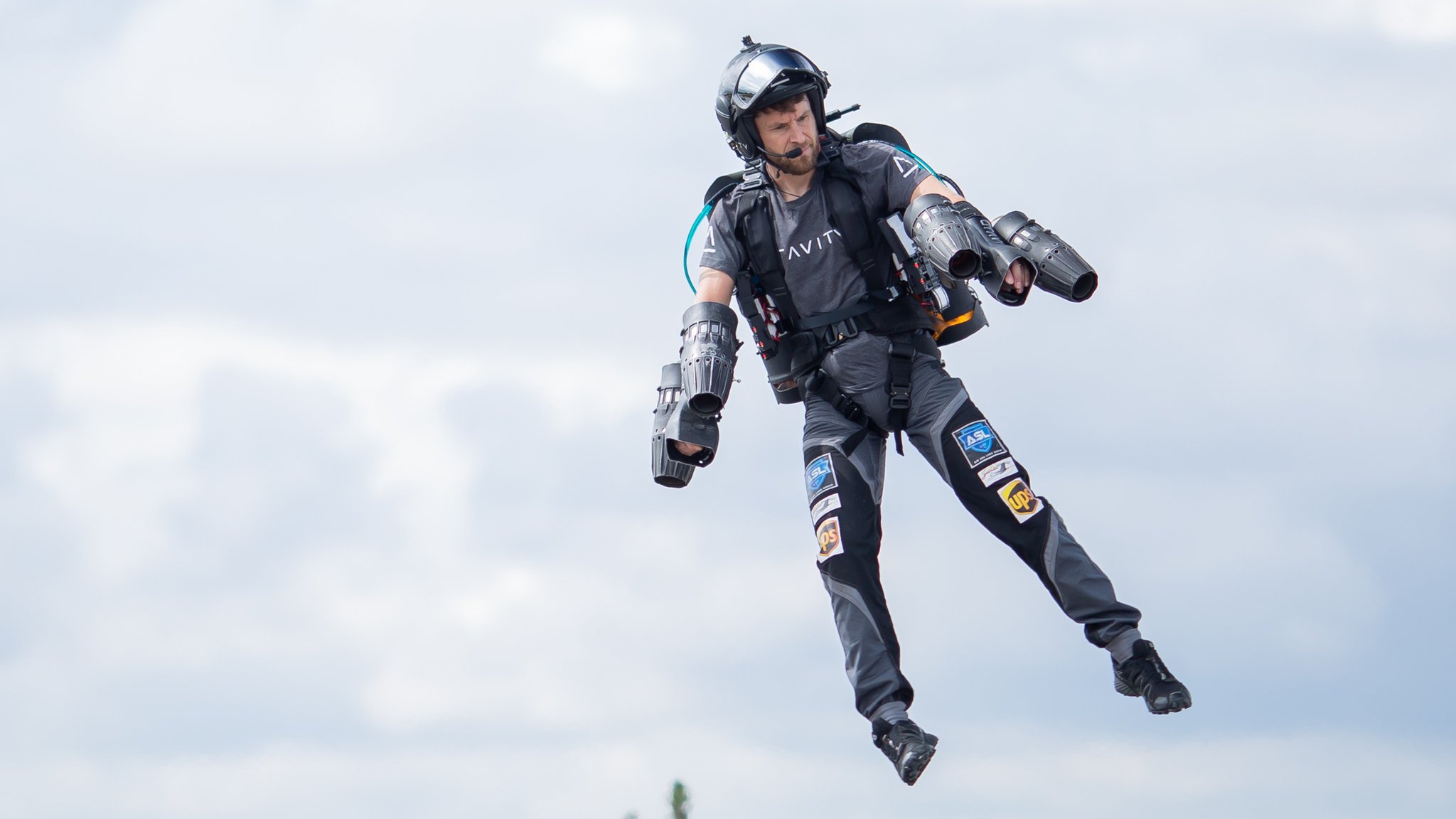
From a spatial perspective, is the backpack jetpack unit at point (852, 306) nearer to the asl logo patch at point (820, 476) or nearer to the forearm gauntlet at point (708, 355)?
the forearm gauntlet at point (708, 355)

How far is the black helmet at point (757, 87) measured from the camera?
28.3ft

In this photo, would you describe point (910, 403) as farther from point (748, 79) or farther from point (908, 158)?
point (748, 79)

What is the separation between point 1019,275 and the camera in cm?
812

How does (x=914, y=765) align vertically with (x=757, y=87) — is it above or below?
below

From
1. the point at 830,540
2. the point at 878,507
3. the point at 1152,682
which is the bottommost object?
the point at 1152,682

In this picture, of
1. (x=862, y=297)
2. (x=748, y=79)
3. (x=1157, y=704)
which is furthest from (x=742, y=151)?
(x=1157, y=704)

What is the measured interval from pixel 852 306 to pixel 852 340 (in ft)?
0.56

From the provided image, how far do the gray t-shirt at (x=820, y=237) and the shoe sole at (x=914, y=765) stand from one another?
230 cm

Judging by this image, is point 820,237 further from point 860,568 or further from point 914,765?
point 914,765

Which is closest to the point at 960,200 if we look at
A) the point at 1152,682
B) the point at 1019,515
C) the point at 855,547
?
the point at 1019,515

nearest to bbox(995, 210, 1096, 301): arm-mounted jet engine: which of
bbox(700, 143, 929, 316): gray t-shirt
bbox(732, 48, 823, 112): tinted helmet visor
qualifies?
bbox(700, 143, 929, 316): gray t-shirt

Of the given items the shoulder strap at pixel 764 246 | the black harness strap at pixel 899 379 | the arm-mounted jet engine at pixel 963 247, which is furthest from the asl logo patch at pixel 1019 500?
the shoulder strap at pixel 764 246

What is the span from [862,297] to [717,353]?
2.72ft

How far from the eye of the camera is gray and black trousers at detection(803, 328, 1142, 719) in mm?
8391
